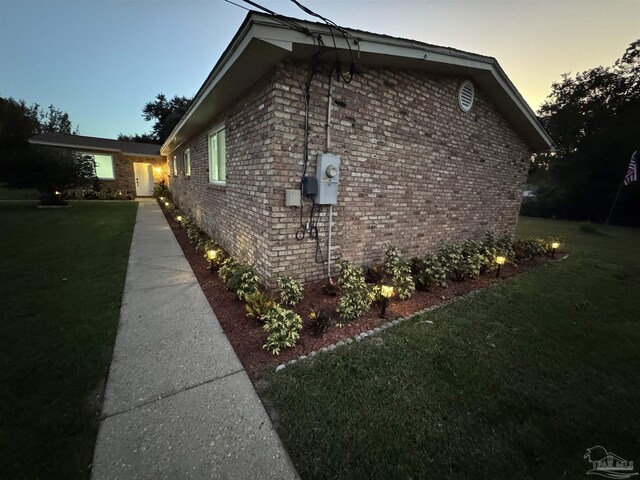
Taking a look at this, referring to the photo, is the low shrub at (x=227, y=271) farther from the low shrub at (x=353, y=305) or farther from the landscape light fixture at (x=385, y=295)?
the landscape light fixture at (x=385, y=295)

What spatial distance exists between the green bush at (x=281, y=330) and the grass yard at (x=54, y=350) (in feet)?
4.92

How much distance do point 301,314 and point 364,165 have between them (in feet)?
8.91

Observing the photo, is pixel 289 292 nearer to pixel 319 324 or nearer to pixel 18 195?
pixel 319 324

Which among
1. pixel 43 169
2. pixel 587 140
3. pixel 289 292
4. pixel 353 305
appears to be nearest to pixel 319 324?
pixel 353 305

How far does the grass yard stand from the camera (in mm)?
1671

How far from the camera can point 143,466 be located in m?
1.61

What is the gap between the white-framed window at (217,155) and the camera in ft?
19.8

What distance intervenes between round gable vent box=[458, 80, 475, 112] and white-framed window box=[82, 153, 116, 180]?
2207cm

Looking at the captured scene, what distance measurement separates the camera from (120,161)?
18109 millimetres

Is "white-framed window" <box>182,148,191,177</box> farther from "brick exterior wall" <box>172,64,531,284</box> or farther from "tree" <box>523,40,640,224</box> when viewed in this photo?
"tree" <box>523,40,640,224</box>

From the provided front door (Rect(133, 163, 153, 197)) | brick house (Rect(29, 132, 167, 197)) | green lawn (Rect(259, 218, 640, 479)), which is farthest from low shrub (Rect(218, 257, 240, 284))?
front door (Rect(133, 163, 153, 197))

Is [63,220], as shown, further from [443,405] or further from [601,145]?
[601,145]

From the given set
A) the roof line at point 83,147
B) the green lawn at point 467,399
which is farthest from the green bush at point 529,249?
the roof line at point 83,147

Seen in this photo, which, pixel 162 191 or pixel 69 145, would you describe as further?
pixel 162 191
